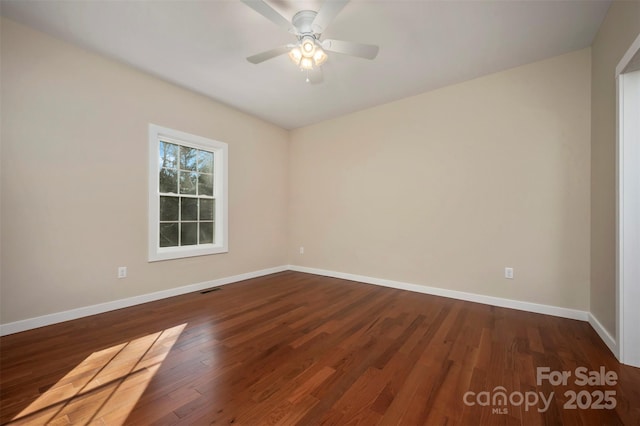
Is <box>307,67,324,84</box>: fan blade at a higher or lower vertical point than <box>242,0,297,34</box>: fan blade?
lower

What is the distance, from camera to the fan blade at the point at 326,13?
Result: 5.87 ft

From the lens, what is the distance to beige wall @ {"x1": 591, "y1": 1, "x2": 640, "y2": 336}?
1931mm

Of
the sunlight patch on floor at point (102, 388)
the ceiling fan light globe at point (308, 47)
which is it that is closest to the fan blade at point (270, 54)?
the ceiling fan light globe at point (308, 47)

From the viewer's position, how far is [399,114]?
12.6 ft

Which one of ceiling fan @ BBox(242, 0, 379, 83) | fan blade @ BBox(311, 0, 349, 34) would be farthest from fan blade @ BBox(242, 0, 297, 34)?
fan blade @ BBox(311, 0, 349, 34)

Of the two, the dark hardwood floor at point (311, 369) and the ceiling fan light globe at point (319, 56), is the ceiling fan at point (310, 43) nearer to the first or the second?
the ceiling fan light globe at point (319, 56)

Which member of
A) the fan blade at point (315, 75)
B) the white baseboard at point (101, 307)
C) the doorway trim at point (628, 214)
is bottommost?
the white baseboard at point (101, 307)

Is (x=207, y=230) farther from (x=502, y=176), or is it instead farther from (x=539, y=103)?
(x=539, y=103)

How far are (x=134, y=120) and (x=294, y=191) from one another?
2770mm

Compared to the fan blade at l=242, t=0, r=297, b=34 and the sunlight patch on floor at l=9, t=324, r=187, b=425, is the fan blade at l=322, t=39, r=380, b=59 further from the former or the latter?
the sunlight patch on floor at l=9, t=324, r=187, b=425

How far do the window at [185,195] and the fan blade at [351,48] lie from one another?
238 cm

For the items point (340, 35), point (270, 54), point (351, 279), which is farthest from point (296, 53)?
point (351, 279)

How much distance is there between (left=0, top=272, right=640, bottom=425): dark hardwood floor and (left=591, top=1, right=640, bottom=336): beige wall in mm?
390

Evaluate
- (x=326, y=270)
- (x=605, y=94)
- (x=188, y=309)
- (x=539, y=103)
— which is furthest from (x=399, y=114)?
(x=188, y=309)
